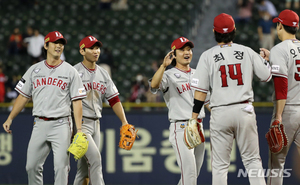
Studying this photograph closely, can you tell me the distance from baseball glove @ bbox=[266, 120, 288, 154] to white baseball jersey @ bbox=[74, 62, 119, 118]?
7.19 feet

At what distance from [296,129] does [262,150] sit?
2778mm

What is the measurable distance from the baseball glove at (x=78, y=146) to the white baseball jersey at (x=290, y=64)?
7.43 ft

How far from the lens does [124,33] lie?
44.4 feet

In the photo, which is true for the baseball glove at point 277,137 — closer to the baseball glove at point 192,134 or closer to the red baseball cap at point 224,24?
the baseball glove at point 192,134

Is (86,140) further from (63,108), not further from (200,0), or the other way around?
(200,0)

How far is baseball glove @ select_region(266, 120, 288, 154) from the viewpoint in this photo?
14.3ft

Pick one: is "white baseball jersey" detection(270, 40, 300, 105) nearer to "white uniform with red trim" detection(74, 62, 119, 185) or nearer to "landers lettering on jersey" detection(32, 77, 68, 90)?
"white uniform with red trim" detection(74, 62, 119, 185)

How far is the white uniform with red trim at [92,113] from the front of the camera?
17.1 ft

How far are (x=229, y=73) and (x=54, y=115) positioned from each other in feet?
6.93

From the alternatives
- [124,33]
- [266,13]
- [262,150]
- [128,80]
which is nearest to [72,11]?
[124,33]

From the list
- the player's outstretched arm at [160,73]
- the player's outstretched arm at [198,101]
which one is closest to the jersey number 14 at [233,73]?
the player's outstretched arm at [198,101]

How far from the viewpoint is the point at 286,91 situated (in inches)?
177

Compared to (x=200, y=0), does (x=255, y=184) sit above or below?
below

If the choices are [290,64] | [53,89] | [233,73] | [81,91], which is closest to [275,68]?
[290,64]
